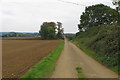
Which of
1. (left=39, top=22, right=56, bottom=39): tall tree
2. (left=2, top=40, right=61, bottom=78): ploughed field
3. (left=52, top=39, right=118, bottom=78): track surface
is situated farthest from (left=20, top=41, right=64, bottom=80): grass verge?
(left=39, top=22, right=56, bottom=39): tall tree

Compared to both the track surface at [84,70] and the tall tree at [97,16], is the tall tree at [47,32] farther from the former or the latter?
the track surface at [84,70]

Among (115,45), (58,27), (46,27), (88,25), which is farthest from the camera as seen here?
(58,27)

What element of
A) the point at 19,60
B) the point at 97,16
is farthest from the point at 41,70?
the point at 97,16

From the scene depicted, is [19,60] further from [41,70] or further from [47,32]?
[47,32]

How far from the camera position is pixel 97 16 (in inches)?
2921

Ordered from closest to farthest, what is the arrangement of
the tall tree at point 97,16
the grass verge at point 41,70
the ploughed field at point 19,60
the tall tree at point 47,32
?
the grass verge at point 41,70, the ploughed field at point 19,60, the tall tree at point 97,16, the tall tree at point 47,32

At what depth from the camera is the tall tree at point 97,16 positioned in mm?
72875

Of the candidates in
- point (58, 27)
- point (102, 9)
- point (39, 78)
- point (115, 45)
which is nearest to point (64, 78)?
point (39, 78)

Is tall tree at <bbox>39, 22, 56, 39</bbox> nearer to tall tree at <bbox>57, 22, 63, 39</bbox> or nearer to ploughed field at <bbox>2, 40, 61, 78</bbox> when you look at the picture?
tall tree at <bbox>57, 22, 63, 39</bbox>

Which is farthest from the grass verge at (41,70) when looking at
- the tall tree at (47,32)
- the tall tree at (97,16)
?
the tall tree at (47,32)

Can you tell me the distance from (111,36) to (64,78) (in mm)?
11705

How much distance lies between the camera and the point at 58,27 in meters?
149

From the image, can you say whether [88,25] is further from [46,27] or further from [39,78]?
[39,78]

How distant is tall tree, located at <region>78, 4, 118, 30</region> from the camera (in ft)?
239
